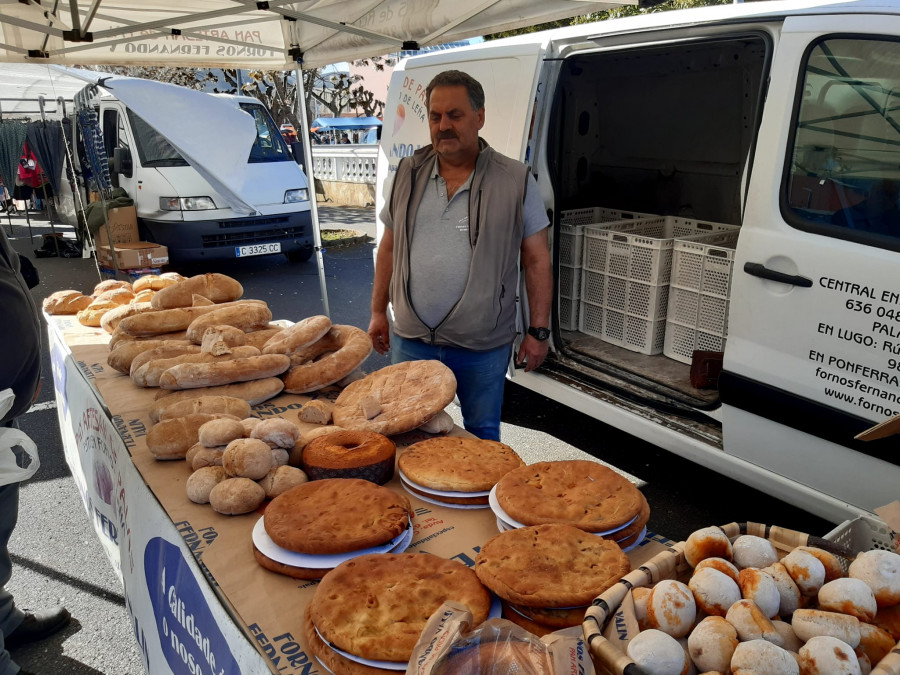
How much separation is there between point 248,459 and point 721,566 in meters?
1.25

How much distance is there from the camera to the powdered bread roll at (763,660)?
0.96 metres

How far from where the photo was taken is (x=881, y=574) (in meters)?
1.17

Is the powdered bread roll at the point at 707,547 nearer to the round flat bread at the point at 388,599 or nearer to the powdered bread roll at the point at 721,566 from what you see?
the powdered bread roll at the point at 721,566

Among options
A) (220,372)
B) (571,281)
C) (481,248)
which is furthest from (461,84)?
(571,281)

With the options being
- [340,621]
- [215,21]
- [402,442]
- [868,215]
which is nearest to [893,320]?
[868,215]

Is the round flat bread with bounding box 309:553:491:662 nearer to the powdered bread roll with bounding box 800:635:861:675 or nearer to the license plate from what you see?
the powdered bread roll with bounding box 800:635:861:675

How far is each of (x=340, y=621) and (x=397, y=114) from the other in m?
4.35

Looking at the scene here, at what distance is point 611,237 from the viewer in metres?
4.54

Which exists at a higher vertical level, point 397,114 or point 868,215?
point 397,114

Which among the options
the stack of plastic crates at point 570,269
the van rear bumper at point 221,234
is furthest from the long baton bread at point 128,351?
the van rear bumper at point 221,234

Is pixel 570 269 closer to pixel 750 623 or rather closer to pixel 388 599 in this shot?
pixel 388 599

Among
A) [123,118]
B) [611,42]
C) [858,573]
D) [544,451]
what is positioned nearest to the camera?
[858,573]

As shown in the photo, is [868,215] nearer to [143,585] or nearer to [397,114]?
[143,585]

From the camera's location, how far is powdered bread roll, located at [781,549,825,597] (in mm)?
1180
